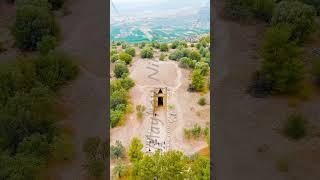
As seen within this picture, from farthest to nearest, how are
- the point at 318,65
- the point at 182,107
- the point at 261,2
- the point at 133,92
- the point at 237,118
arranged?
the point at 261,2, the point at 133,92, the point at 182,107, the point at 318,65, the point at 237,118

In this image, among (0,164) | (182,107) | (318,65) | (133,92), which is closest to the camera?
(0,164)

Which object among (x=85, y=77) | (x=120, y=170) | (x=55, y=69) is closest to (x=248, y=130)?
(x=120, y=170)

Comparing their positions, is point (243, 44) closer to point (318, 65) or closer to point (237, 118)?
point (318, 65)

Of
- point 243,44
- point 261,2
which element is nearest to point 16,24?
point 243,44

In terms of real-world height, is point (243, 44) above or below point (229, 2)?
below

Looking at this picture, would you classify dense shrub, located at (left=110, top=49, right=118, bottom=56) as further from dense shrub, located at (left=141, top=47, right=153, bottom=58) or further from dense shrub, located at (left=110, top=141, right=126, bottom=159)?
dense shrub, located at (left=110, top=141, right=126, bottom=159)

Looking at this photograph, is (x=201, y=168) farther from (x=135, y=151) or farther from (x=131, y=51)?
(x=131, y=51)

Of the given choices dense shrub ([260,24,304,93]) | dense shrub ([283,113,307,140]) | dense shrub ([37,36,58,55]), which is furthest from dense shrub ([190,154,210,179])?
dense shrub ([37,36,58,55])

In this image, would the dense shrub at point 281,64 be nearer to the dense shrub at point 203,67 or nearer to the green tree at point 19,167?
the dense shrub at point 203,67
